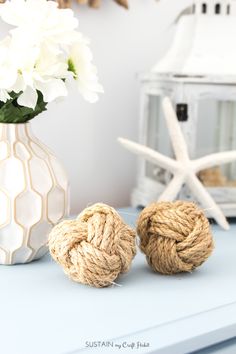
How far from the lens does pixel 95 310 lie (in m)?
0.59

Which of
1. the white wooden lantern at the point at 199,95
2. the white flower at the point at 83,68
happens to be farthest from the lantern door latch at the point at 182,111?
the white flower at the point at 83,68

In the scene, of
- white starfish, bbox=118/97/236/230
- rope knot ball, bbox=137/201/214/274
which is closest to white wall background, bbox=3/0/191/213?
white starfish, bbox=118/97/236/230

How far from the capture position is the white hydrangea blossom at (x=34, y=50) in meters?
0.66

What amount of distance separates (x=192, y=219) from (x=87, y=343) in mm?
249

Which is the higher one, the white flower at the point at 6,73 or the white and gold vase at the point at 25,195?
the white flower at the point at 6,73

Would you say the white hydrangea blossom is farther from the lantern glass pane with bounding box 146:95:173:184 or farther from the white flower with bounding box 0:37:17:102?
the lantern glass pane with bounding box 146:95:173:184

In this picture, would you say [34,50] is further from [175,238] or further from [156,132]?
[156,132]

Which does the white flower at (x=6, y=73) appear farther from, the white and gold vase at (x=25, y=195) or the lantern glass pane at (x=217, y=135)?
the lantern glass pane at (x=217, y=135)

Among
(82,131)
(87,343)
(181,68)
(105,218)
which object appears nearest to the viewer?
(87,343)

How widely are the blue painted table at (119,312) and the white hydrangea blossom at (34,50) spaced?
0.74 ft

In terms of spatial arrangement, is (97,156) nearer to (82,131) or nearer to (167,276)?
(82,131)

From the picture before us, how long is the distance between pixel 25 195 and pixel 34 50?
0.18 meters

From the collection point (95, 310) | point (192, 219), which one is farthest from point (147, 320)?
point (192, 219)

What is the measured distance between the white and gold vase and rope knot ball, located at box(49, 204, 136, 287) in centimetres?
7
